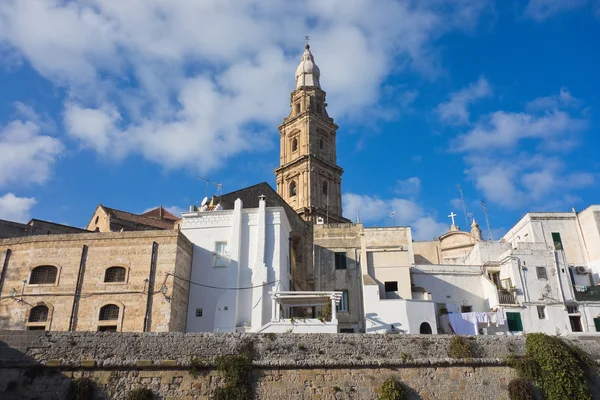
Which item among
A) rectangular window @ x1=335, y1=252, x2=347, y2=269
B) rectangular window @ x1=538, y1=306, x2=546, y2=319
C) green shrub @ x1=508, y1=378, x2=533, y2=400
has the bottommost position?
green shrub @ x1=508, y1=378, x2=533, y2=400

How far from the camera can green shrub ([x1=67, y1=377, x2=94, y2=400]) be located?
1647cm

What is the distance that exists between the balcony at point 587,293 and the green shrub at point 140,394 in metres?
27.2

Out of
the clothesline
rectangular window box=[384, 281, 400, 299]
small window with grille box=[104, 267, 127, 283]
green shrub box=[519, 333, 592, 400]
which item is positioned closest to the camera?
green shrub box=[519, 333, 592, 400]

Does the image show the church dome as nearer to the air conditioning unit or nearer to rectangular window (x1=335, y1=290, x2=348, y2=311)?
rectangular window (x1=335, y1=290, x2=348, y2=311)

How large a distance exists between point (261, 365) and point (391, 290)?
15182mm

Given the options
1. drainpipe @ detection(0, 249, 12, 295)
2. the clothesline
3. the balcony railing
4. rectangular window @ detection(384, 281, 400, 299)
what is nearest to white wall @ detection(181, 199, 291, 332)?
rectangular window @ detection(384, 281, 400, 299)

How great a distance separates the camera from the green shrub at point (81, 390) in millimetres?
16469

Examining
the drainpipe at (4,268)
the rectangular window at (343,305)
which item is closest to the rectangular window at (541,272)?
the rectangular window at (343,305)

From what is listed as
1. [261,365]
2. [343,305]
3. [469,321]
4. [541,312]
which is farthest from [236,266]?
[541,312]

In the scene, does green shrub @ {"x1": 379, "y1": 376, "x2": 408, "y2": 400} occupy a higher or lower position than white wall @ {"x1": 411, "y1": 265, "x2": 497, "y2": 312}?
lower

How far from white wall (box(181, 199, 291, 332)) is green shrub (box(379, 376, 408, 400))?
29.4 feet

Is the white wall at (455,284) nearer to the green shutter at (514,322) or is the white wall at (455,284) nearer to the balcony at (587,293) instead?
the green shutter at (514,322)

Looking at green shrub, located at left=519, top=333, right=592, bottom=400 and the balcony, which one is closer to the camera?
green shrub, located at left=519, top=333, right=592, bottom=400

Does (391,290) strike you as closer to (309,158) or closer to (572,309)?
(572,309)
